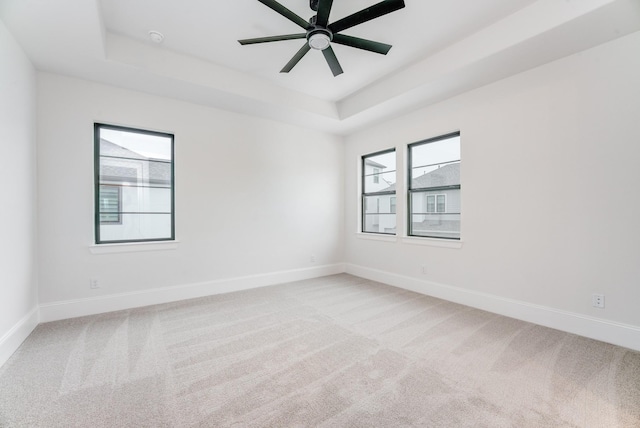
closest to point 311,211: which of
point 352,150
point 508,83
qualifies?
point 352,150

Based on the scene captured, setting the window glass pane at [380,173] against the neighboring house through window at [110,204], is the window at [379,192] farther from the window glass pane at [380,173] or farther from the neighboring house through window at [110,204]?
the neighboring house through window at [110,204]

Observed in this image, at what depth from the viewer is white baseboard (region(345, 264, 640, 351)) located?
8.02 feet

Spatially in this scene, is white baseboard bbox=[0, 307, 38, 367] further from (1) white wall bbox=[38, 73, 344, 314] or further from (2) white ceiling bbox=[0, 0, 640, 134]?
(2) white ceiling bbox=[0, 0, 640, 134]

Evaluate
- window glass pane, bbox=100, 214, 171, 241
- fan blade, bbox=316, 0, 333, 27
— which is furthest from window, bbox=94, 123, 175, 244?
fan blade, bbox=316, 0, 333, 27

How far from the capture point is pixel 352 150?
17.6 ft

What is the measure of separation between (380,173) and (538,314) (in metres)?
2.98

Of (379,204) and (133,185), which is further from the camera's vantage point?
(379,204)

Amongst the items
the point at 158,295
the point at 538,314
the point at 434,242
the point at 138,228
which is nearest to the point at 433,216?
the point at 434,242

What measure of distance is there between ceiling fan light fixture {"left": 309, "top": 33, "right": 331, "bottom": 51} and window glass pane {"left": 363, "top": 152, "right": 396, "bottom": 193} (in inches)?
99.4

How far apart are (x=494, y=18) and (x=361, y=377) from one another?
3.38 meters

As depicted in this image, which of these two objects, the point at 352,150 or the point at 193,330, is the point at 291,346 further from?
the point at 352,150

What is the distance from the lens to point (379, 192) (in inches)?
195

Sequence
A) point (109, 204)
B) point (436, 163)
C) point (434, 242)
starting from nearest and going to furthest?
1. point (109, 204)
2. point (434, 242)
3. point (436, 163)

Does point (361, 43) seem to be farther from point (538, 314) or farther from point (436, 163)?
point (538, 314)
